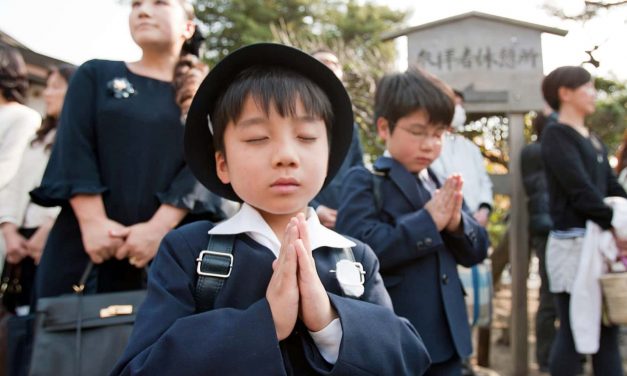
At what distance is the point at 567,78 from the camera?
3396mm

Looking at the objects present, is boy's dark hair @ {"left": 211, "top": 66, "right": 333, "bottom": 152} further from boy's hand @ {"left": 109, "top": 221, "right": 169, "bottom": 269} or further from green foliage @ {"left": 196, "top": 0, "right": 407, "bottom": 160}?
green foliage @ {"left": 196, "top": 0, "right": 407, "bottom": 160}

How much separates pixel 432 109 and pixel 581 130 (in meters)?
1.63

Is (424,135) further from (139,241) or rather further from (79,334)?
(79,334)

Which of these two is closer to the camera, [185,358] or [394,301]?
[185,358]

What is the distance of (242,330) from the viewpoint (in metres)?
1.09

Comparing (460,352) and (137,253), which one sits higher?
(137,253)

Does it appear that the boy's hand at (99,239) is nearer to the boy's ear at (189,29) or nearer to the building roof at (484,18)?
the boy's ear at (189,29)

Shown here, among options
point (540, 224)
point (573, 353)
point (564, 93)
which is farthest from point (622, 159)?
point (573, 353)

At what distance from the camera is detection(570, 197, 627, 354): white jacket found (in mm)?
2959

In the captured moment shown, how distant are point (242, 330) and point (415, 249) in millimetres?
1056

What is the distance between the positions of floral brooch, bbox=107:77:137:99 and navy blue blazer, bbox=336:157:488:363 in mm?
932

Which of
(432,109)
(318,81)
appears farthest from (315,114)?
(432,109)

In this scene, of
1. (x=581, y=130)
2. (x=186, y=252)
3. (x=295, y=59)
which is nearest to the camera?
(x=186, y=252)

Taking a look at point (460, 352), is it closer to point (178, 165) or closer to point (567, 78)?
point (178, 165)
